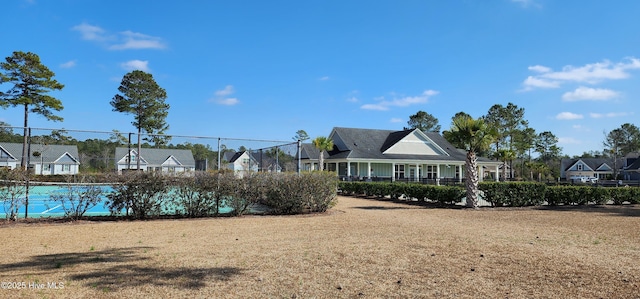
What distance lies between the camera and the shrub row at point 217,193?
10.9 m

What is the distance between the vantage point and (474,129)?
15.7 m

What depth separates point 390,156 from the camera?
4044 cm

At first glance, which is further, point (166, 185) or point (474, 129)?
point (474, 129)

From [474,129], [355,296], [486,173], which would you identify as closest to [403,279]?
[355,296]

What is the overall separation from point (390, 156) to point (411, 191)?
2242 centimetres

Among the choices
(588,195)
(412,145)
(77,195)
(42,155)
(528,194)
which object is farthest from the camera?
(412,145)

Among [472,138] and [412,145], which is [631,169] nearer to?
[412,145]

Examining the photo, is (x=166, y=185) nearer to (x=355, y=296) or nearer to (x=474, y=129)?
(x=355, y=296)

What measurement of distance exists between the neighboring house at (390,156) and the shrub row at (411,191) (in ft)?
47.6

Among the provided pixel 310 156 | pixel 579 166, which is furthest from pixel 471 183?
pixel 579 166

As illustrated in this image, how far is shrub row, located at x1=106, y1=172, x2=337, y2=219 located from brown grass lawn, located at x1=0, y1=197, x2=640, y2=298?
0.93m

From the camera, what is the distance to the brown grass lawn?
15.5 ft

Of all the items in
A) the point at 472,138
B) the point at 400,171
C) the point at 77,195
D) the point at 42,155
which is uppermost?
the point at 472,138

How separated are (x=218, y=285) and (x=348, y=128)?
39.6 m
